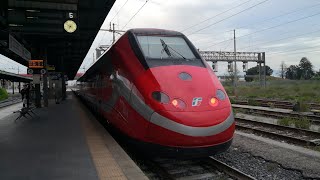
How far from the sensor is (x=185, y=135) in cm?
644

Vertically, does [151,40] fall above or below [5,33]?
below

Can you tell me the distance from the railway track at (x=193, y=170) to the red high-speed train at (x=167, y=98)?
A: 18.8 inches

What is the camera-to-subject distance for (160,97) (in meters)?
6.81

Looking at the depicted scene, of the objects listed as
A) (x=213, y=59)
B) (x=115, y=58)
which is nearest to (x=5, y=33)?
(x=115, y=58)

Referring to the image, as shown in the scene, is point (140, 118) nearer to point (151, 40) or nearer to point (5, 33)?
point (151, 40)

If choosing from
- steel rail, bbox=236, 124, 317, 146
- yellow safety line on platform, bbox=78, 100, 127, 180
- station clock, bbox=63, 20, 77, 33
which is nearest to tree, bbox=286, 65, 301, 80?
steel rail, bbox=236, 124, 317, 146

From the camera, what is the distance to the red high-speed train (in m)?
6.54

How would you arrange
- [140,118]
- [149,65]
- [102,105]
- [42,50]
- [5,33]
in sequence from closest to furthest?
[140,118] → [149,65] → [102,105] → [5,33] → [42,50]

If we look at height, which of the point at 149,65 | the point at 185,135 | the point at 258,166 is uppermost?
the point at 149,65

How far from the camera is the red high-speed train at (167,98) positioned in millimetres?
6539

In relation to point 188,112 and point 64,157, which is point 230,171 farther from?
point 64,157

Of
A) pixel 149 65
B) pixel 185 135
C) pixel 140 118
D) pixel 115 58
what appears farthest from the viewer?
pixel 115 58

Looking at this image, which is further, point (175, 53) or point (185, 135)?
point (175, 53)

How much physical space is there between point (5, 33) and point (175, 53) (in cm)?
917
